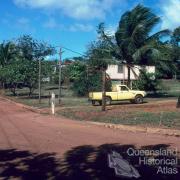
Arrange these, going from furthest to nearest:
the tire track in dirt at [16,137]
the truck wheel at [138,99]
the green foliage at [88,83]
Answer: the green foliage at [88,83] → the truck wheel at [138,99] → the tire track in dirt at [16,137]

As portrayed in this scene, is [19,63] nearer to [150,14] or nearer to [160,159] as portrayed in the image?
[150,14]

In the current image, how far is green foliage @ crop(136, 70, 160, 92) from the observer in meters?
48.0

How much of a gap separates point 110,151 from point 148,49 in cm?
2922

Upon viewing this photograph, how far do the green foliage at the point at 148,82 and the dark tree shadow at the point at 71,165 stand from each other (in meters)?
35.8

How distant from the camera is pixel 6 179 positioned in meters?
8.84

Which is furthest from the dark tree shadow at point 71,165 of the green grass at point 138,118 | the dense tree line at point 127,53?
the dense tree line at point 127,53

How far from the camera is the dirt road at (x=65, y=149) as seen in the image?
9.29m

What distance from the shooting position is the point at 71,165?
32.8 feet

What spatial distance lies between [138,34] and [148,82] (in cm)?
911

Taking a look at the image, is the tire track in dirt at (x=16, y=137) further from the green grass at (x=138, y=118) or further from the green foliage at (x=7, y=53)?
the green foliage at (x=7, y=53)

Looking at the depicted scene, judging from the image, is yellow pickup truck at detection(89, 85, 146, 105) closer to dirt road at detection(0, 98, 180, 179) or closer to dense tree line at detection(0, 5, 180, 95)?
dense tree line at detection(0, 5, 180, 95)

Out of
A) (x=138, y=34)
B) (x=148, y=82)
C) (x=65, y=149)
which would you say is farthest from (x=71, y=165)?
(x=148, y=82)

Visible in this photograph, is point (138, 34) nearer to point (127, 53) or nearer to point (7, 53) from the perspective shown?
point (127, 53)

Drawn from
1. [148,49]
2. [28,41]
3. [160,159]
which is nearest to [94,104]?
[148,49]
